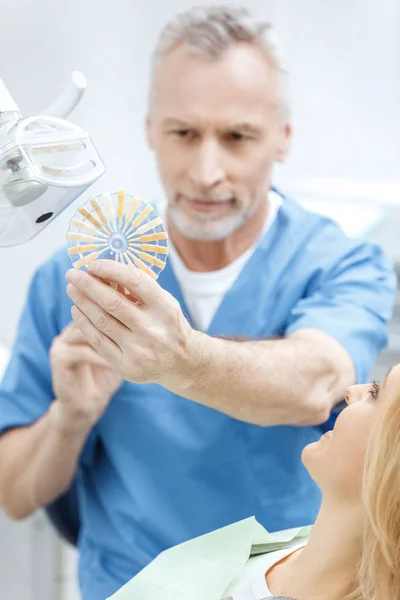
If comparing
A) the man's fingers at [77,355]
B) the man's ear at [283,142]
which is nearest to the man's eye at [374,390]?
the man's fingers at [77,355]

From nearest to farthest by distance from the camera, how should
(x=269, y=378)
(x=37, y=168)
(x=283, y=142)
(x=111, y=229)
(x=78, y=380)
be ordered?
(x=37, y=168)
(x=111, y=229)
(x=269, y=378)
(x=78, y=380)
(x=283, y=142)

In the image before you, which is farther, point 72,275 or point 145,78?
point 145,78

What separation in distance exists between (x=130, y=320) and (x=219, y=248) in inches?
21.4

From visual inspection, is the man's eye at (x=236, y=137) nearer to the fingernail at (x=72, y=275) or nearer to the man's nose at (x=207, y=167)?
the man's nose at (x=207, y=167)

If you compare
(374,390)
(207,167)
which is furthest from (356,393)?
(207,167)

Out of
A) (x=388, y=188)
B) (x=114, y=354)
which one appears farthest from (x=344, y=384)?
(x=388, y=188)

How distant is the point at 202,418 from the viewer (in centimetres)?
125

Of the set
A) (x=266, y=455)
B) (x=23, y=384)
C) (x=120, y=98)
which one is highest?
(x=120, y=98)

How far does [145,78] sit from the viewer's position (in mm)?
1930

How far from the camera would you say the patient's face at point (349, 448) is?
2.85 ft

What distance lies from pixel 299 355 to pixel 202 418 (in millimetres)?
219

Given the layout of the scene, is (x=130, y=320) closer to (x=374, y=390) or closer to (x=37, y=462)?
(x=374, y=390)

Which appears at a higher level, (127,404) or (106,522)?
(127,404)

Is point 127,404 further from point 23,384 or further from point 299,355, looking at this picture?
point 299,355
